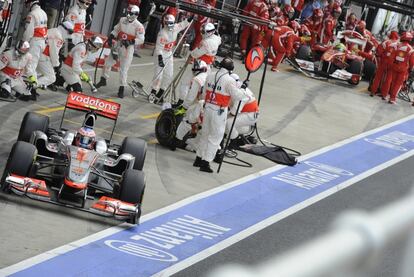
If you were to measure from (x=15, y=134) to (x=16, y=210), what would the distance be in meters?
4.27

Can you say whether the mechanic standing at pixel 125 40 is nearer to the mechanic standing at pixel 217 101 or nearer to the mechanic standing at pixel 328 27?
the mechanic standing at pixel 217 101

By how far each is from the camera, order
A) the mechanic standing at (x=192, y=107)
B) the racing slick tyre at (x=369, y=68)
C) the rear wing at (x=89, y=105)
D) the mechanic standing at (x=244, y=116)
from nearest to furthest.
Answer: the rear wing at (x=89, y=105), the mechanic standing at (x=192, y=107), the mechanic standing at (x=244, y=116), the racing slick tyre at (x=369, y=68)

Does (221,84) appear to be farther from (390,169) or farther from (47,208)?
(390,169)

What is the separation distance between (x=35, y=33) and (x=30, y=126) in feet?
21.2

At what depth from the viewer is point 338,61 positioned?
97.4 ft

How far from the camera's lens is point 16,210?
39.0ft

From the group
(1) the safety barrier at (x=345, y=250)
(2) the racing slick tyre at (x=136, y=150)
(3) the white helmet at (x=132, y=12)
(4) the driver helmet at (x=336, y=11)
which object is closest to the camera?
(1) the safety barrier at (x=345, y=250)

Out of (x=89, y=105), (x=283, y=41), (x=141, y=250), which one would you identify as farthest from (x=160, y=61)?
(x=141, y=250)

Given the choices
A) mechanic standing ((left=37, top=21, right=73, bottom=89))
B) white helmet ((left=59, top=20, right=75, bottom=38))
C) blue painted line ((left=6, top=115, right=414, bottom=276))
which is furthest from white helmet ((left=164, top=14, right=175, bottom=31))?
blue painted line ((left=6, top=115, right=414, bottom=276))

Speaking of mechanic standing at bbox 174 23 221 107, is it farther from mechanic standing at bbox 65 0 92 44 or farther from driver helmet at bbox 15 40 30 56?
driver helmet at bbox 15 40 30 56

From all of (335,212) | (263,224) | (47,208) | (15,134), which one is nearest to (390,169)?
(335,212)

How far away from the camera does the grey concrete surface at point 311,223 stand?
11953mm

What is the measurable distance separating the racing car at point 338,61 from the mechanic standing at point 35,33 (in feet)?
39.4

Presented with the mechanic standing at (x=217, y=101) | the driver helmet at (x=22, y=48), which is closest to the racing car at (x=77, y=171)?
the mechanic standing at (x=217, y=101)
